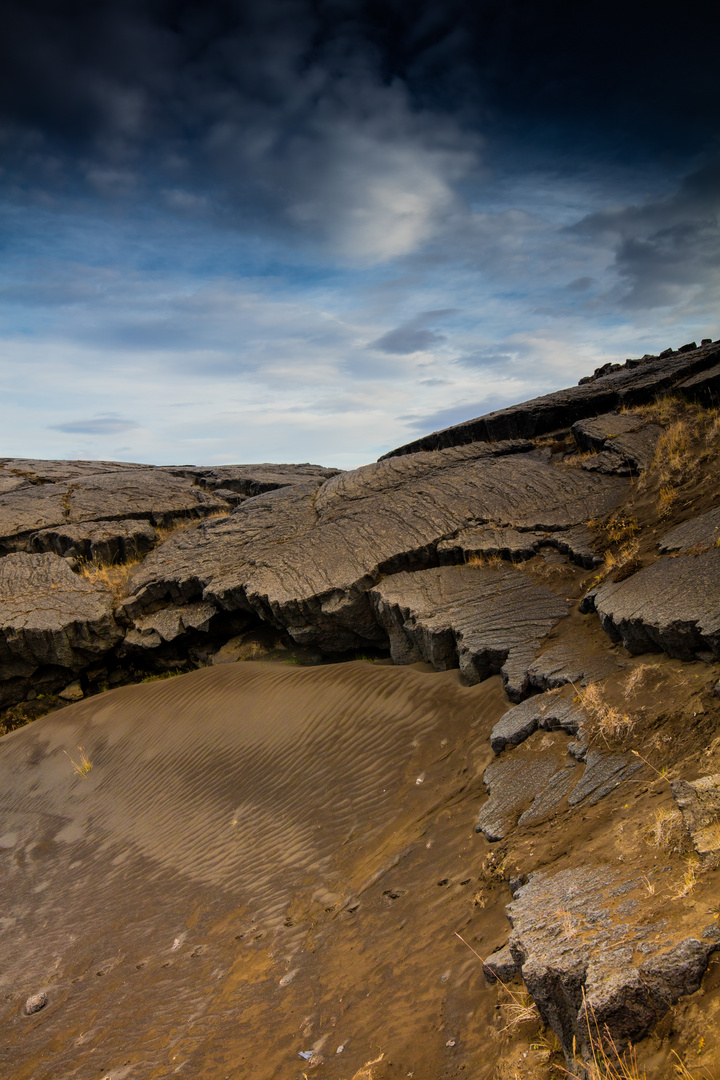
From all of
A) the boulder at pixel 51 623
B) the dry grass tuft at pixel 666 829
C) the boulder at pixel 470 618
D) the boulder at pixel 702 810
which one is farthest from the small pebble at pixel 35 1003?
the boulder at pixel 51 623

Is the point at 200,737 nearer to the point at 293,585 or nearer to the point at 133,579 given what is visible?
the point at 293,585

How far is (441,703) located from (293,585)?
12.1 ft

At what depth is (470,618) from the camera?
783cm

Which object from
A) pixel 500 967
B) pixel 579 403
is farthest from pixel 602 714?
pixel 579 403

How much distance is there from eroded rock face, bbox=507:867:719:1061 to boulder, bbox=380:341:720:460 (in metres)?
12.1

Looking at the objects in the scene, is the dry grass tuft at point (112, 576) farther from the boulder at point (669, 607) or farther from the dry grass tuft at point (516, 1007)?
the dry grass tuft at point (516, 1007)

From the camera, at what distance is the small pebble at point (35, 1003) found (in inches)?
209

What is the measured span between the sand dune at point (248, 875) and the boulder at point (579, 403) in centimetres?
811

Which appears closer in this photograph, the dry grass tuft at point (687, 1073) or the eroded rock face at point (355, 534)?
the dry grass tuft at point (687, 1073)

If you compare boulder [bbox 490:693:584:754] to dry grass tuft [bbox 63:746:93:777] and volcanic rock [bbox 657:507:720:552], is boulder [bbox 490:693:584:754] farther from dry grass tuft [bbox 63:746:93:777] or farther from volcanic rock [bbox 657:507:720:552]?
dry grass tuft [bbox 63:746:93:777]

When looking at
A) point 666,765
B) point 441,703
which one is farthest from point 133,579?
point 666,765

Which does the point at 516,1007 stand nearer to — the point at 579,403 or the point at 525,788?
the point at 525,788

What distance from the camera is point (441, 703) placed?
289 inches

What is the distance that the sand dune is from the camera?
409 centimetres
